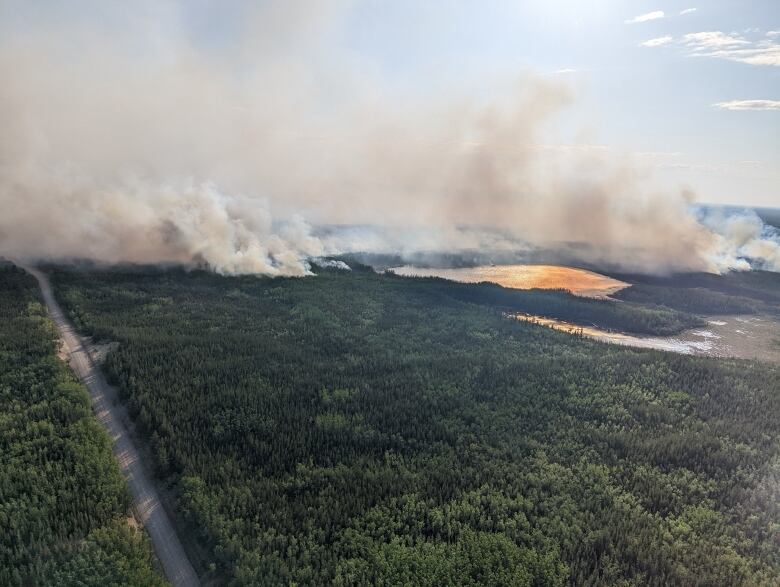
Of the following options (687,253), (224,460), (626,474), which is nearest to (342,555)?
(224,460)

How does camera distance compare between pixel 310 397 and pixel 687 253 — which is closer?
pixel 310 397

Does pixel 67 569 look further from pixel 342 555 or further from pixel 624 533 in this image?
pixel 624 533

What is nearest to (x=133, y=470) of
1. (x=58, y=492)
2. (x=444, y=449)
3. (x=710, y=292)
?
(x=58, y=492)

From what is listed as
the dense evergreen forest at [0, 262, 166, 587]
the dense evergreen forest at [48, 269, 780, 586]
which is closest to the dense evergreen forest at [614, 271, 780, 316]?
the dense evergreen forest at [48, 269, 780, 586]

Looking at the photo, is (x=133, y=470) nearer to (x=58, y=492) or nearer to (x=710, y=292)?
(x=58, y=492)

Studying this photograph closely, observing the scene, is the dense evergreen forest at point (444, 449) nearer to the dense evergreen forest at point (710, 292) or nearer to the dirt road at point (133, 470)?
the dirt road at point (133, 470)

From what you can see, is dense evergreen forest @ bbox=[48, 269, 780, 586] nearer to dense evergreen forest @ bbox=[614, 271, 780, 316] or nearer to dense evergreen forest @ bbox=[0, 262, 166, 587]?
dense evergreen forest @ bbox=[0, 262, 166, 587]

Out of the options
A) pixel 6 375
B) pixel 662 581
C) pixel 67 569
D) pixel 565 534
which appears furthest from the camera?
pixel 6 375

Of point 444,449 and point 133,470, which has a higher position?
point 444,449
